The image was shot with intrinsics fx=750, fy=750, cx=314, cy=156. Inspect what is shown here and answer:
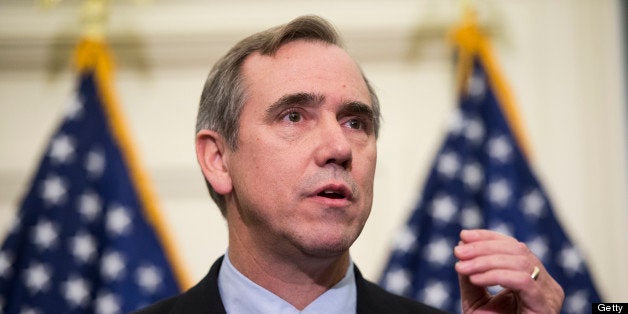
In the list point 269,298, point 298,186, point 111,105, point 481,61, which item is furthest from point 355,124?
point 111,105

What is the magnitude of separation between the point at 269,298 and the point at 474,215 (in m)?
1.72

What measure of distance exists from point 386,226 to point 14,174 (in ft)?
6.36

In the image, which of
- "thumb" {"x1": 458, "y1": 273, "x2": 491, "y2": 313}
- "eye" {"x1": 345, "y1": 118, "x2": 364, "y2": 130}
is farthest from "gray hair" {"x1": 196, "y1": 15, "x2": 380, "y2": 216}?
"thumb" {"x1": 458, "y1": 273, "x2": 491, "y2": 313}

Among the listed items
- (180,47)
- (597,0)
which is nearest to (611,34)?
(597,0)

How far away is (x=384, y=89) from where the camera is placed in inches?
153

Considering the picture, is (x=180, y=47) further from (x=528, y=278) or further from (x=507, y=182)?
(x=528, y=278)

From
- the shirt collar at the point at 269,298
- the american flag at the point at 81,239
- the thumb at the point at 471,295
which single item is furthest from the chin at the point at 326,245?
the american flag at the point at 81,239

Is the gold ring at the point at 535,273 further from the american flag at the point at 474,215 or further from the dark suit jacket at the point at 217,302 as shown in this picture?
the american flag at the point at 474,215

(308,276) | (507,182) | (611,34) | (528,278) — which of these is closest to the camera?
(528,278)

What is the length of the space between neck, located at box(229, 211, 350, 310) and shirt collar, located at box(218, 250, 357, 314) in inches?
0.9

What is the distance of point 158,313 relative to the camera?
2.16 meters

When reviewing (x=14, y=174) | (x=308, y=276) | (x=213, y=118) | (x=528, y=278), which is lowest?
(x=14, y=174)

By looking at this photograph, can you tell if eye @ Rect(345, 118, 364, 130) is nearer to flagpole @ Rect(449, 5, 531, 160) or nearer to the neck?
the neck

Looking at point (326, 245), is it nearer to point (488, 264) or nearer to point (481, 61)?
point (488, 264)
